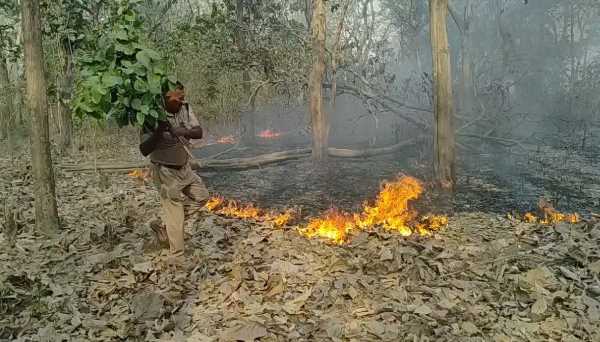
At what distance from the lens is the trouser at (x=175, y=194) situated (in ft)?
16.9

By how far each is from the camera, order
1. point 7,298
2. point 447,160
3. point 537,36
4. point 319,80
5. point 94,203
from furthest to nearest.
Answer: point 537,36 → point 319,80 → point 447,160 → point 94,203 → point 7,298

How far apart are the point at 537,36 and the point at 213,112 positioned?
22.0 meters

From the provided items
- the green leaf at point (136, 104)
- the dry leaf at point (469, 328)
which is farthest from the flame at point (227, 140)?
the dry leaf at point (469, 328)

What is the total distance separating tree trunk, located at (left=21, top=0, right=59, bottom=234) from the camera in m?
5.63

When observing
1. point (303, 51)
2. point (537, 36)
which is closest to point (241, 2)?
point (303, 51)

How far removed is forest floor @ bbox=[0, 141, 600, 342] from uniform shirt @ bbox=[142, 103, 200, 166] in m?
1.29

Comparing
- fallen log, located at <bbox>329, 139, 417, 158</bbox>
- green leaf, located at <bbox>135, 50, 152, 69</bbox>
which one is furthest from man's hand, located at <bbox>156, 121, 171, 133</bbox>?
fallen log, located at <bbox>329, 139, 417, 158</bbox>

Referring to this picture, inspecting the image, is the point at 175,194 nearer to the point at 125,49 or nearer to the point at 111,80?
the point at 111,80

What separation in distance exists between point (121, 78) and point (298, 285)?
3.06 metres

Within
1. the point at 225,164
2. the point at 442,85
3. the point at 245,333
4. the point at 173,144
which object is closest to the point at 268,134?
the point at 225,164

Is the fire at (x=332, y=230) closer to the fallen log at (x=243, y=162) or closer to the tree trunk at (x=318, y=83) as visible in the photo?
the fallen log at (x=243, y=162)

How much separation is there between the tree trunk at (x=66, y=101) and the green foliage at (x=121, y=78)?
299 inches

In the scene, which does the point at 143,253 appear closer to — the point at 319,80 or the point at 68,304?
the point at 68,304

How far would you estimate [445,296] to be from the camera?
4.70m
